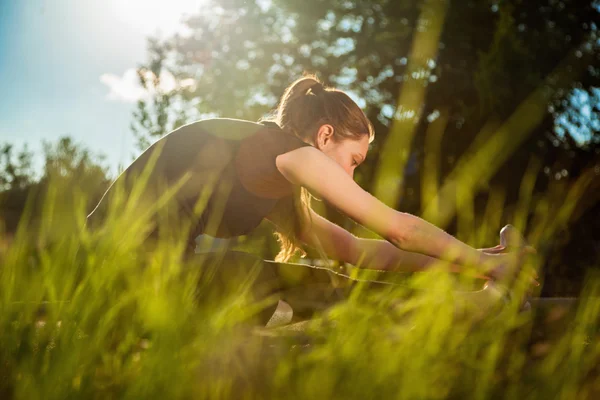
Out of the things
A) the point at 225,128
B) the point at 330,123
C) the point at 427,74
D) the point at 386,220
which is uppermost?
the point at 427,74

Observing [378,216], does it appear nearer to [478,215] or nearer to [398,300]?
[398,300]

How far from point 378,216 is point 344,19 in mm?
10386

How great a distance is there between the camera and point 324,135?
9.08ft

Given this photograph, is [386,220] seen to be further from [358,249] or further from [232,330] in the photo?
[358,249]

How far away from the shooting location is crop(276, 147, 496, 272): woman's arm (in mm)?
2164

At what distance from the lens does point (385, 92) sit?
38.4ft

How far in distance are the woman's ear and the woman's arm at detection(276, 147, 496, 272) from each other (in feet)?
1.79

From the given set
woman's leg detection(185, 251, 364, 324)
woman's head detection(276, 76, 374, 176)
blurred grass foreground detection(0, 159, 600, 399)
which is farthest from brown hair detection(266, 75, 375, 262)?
blurred grass foreground detection(0, 159, 600, 399)

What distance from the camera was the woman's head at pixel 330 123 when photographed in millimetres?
2770

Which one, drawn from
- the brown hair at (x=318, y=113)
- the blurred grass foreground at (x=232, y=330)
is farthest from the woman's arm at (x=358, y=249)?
the blurred grass foreground at (x=232, y=330)

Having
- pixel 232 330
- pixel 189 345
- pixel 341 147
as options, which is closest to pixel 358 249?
pixel 341 147

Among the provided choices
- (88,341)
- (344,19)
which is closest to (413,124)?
(344,19)

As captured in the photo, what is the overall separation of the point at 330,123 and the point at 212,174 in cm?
61

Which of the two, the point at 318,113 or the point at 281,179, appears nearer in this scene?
the point at 281,179
